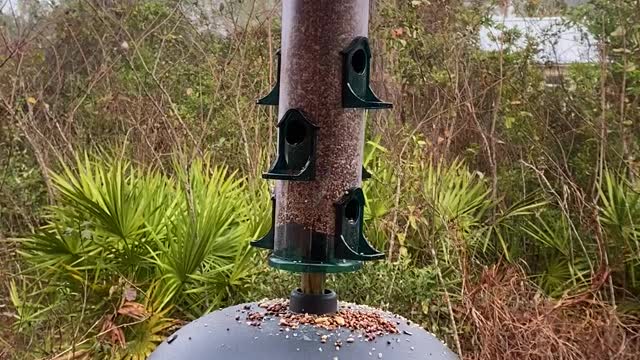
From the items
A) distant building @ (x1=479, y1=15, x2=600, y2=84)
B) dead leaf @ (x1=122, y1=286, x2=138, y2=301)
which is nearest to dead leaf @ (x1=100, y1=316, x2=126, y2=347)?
dead leaf @ (x1=122, y1=286, x2=138, y2=301)

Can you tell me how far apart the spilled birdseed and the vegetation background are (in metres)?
2.39

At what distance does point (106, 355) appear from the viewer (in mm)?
4871

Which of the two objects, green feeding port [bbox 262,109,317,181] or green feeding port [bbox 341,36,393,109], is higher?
green feeding port [bbox 341,36,393,109]

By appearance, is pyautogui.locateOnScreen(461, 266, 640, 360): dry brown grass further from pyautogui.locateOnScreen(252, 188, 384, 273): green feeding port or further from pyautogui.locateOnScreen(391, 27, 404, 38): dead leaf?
pyautogui.locateOnScreen(252, 188, 384, 273): green feeding port

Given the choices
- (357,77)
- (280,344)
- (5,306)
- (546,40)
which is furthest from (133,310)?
(546,40)

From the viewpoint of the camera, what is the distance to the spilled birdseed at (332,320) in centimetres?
208

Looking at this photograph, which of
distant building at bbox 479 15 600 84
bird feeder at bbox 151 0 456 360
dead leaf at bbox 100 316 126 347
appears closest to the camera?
bird feeder at bbox 151 0 456 360

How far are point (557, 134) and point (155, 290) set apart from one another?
331 cm

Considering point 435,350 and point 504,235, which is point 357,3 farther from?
point 504,235

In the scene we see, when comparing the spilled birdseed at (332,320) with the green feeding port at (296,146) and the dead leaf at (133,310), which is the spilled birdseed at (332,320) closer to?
the green feeding port at (296,146)

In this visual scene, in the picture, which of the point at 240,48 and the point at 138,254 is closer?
the point at 138,254

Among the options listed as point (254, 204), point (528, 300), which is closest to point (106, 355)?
point (254, 204)

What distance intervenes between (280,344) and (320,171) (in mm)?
581

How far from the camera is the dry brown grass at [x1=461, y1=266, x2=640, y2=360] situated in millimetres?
4770
